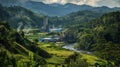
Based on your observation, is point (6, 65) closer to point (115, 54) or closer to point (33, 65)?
point (33, 65)

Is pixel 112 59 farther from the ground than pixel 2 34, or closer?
closer

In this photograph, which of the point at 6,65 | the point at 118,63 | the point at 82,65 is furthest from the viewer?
the point at 118,63

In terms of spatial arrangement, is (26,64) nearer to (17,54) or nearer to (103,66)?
(17,54)

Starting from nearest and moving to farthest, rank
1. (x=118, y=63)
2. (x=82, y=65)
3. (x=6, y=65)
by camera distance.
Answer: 1. (x=6, y=65)
2. (x=82, y=65)
3. (x=118, y=63)

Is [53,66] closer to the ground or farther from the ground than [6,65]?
closer to the ground

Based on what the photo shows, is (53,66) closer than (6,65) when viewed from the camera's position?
No

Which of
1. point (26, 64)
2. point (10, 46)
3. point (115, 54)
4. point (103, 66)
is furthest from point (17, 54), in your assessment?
point (115, 54)

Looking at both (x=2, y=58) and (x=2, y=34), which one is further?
(x=2, y=34)

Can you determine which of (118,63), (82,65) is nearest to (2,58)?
(82,65)

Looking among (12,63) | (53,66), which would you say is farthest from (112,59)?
(12,63)
